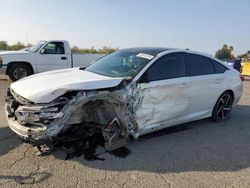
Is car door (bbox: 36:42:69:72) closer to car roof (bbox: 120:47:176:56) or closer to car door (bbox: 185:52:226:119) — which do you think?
car roof (bbox: 120:47:176:56)

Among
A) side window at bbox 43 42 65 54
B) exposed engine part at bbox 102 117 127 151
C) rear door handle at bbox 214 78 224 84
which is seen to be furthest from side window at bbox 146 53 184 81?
side window at bbox 43 42 65 54

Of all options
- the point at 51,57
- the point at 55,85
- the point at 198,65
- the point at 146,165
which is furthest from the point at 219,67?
the point at 51,57

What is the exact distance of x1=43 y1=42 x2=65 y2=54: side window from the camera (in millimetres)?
11922

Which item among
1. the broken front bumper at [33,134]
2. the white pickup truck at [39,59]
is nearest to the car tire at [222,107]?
the broken front bumper at [33,134]

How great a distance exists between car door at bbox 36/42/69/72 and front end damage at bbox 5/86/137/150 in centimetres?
749

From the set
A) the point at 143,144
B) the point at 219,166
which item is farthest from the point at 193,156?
the point at 143,144

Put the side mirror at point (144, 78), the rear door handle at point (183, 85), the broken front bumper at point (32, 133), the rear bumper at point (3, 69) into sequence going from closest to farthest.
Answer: the broken front bumper at point (32, 133) → the side mirror at point (144, 78) → the rear door handle at point (183, 85) → the rear bumper at point (3, 69)

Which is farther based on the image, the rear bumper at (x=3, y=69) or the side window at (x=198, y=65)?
the rear bumper at (x=3, y=69)

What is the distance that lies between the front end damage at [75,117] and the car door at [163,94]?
0.25m

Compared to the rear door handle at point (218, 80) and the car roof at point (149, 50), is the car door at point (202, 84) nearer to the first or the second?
the rear door handle at point (218, 80)

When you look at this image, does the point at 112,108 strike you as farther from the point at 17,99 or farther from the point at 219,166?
the point at 219,166

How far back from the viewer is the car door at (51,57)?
1173cm

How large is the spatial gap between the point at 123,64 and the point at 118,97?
3.19ft

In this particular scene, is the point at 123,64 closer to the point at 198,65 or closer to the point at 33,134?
the point at 198,65
